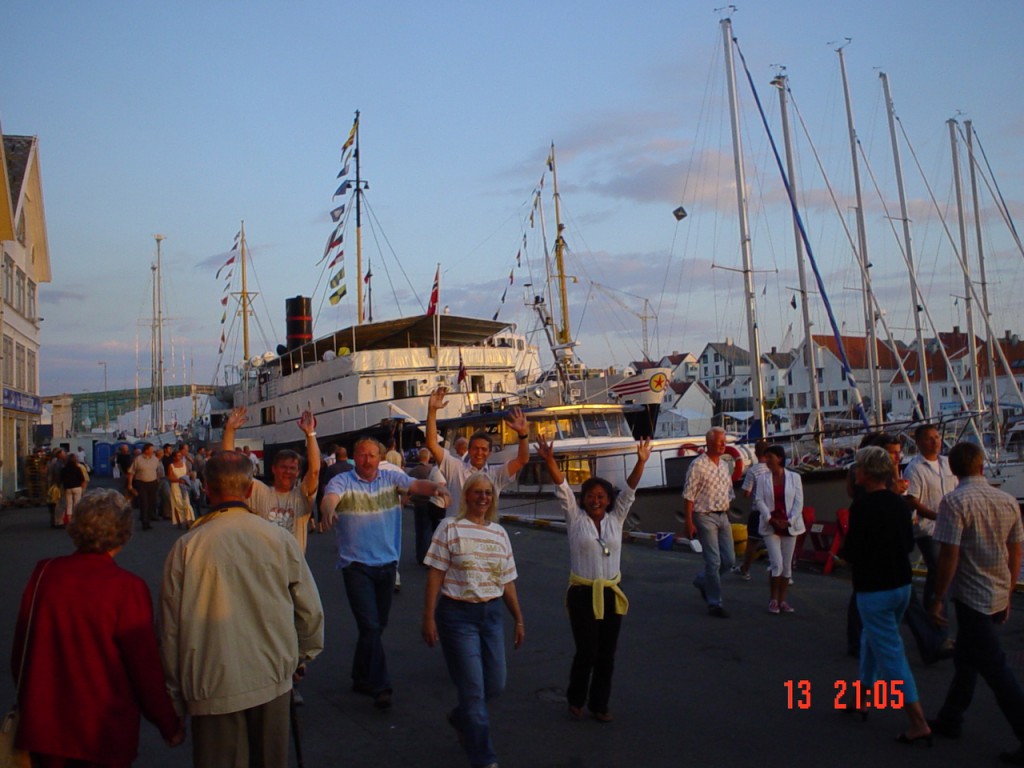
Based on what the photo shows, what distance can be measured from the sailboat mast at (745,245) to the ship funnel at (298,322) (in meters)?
21.6

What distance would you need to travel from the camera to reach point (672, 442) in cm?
2134

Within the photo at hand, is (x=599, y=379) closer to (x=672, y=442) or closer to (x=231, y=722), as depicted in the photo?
(x=672, y=442)

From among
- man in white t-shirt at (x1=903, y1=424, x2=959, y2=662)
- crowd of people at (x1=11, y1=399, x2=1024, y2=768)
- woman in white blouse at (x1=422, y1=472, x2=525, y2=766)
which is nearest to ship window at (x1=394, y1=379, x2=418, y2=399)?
crowd of people at (x1=11, y1=399, x2=1024, y2=768)

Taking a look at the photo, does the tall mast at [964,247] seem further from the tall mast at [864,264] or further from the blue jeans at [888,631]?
the blue jeans at [888,631]

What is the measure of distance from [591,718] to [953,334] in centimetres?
7983

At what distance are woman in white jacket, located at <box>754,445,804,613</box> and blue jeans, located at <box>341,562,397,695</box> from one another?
4283 millimetres

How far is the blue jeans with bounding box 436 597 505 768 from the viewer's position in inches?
183

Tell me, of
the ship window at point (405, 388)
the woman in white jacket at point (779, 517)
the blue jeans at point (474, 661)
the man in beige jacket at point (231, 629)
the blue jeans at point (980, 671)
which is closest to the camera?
the man in beige jacket at point (231, 629)

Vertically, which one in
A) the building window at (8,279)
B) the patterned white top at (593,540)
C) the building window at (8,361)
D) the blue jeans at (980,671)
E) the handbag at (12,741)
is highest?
the building window at (8,279)

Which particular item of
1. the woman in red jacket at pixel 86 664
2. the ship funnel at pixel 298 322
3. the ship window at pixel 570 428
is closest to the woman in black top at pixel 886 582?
the woman in red jacket at pixel 86 664

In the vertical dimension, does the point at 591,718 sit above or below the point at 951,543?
below

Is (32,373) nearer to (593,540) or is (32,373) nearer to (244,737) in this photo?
(593,540)

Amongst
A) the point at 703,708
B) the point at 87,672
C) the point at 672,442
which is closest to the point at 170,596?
the point at 87,672

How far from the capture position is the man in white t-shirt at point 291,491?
5.97 meters
